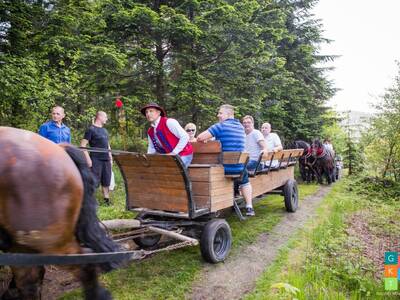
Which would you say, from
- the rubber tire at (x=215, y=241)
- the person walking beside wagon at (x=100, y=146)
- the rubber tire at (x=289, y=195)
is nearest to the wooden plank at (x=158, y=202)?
the rubber tire at (x=215, y=241)

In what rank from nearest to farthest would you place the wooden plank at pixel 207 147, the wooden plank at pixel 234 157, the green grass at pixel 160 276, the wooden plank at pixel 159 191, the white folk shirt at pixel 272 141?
the green grass at pixel 160 276 < the wooden plank at pixel 159 191 < the wooden plank at pixel 234 157 < the wooden plank at pixel 207 147 < the white folk shirt at pixel 272 141

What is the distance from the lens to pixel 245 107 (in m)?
10.1

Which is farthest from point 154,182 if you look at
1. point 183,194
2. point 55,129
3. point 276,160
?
point 276,160

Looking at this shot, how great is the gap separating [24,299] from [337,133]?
2100 centimetres

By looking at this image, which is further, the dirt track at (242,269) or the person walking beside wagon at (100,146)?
the person walking beside wagon at (100,146)

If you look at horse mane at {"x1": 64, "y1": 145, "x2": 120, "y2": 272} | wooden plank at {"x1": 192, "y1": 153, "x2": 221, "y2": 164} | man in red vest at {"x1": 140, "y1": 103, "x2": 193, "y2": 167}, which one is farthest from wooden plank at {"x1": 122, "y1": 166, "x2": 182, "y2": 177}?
horse mane at {"x1": 64, "y1": 145, "x2": 120, "y2": 272}

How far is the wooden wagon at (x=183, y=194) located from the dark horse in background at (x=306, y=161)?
8.08 m

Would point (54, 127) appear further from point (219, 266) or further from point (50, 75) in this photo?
point (219, 266)

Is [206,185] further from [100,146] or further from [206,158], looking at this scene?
[100,146]

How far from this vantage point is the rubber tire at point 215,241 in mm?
4000

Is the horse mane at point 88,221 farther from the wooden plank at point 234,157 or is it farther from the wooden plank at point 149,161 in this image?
the wooden plank at point 234,157

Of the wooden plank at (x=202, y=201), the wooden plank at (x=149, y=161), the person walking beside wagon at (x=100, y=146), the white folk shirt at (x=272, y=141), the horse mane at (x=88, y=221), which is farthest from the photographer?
the white folk shirt at (x=272, y=141)

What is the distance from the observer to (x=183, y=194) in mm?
3939

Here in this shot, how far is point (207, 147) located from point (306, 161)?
8.56 m
